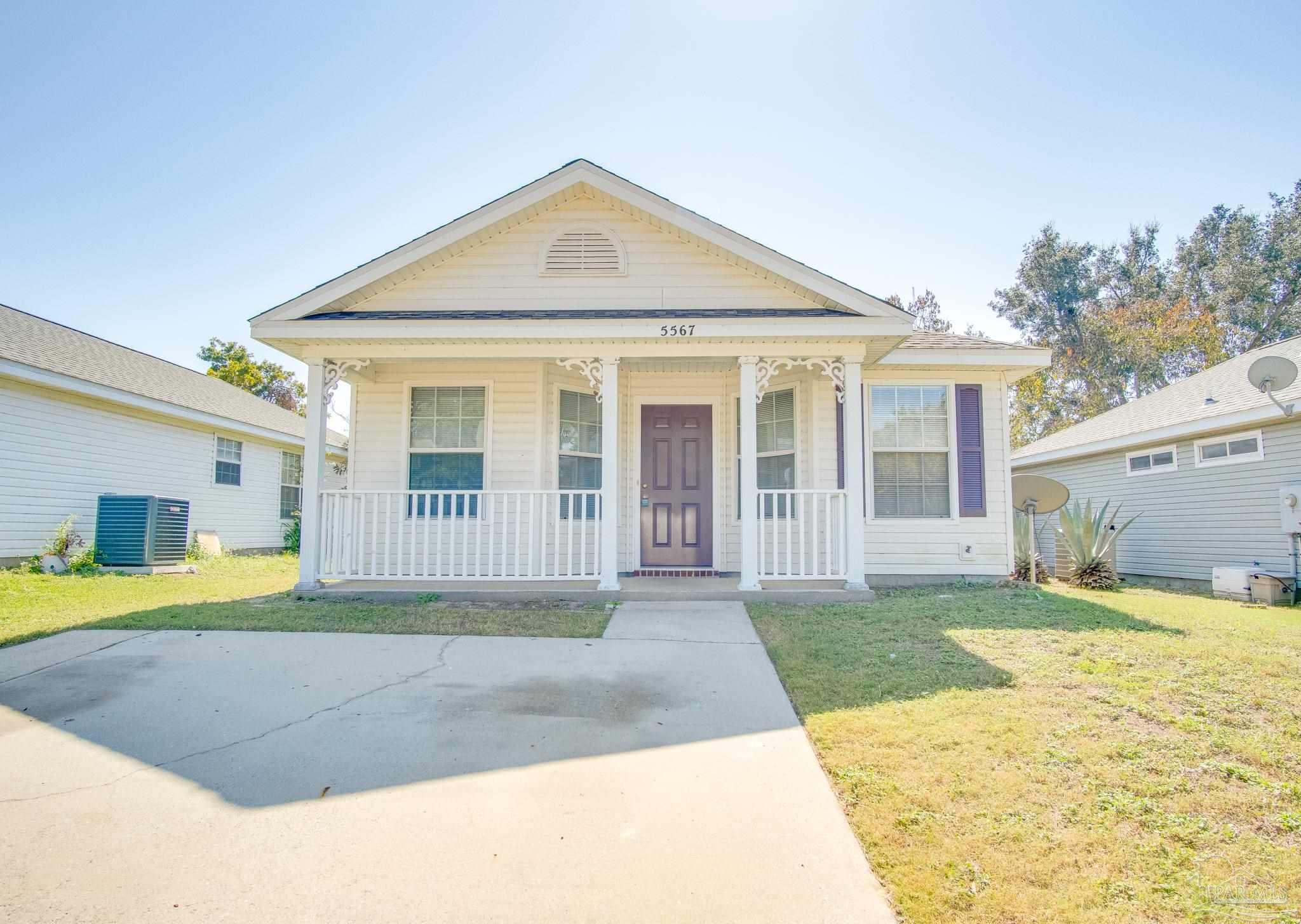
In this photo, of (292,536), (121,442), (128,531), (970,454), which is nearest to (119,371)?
(121,442)

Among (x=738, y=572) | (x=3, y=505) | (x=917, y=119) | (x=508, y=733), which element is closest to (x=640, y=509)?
(x=738, y=572)

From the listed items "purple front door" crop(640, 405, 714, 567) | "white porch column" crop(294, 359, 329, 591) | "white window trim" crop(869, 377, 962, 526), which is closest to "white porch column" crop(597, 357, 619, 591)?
"purple front door" crop(640, 405, 714, 567)

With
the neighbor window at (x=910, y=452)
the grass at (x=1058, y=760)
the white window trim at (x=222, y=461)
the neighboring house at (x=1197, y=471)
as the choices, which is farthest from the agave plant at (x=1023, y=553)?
the white window trim at (x=222, y=461)

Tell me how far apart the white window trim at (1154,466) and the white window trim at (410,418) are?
11.6 m

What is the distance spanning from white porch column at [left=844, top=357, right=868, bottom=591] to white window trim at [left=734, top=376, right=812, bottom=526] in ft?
4.03

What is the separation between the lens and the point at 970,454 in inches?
337

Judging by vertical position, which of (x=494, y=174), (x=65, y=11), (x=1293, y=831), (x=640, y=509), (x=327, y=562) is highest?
(x=65, y=11)

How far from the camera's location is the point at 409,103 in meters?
9.78

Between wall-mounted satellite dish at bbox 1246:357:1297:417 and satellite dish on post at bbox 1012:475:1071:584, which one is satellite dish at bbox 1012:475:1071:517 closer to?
satellite dish on post at bbox 1012:475:1071:584

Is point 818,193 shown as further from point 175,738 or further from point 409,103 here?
point 175,738

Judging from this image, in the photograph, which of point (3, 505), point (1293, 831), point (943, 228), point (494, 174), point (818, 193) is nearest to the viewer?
point (1293, 831)

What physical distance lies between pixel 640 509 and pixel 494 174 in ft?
19.1

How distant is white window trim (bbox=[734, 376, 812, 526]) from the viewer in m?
8.41

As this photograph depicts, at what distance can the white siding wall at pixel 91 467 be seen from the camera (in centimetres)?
979
